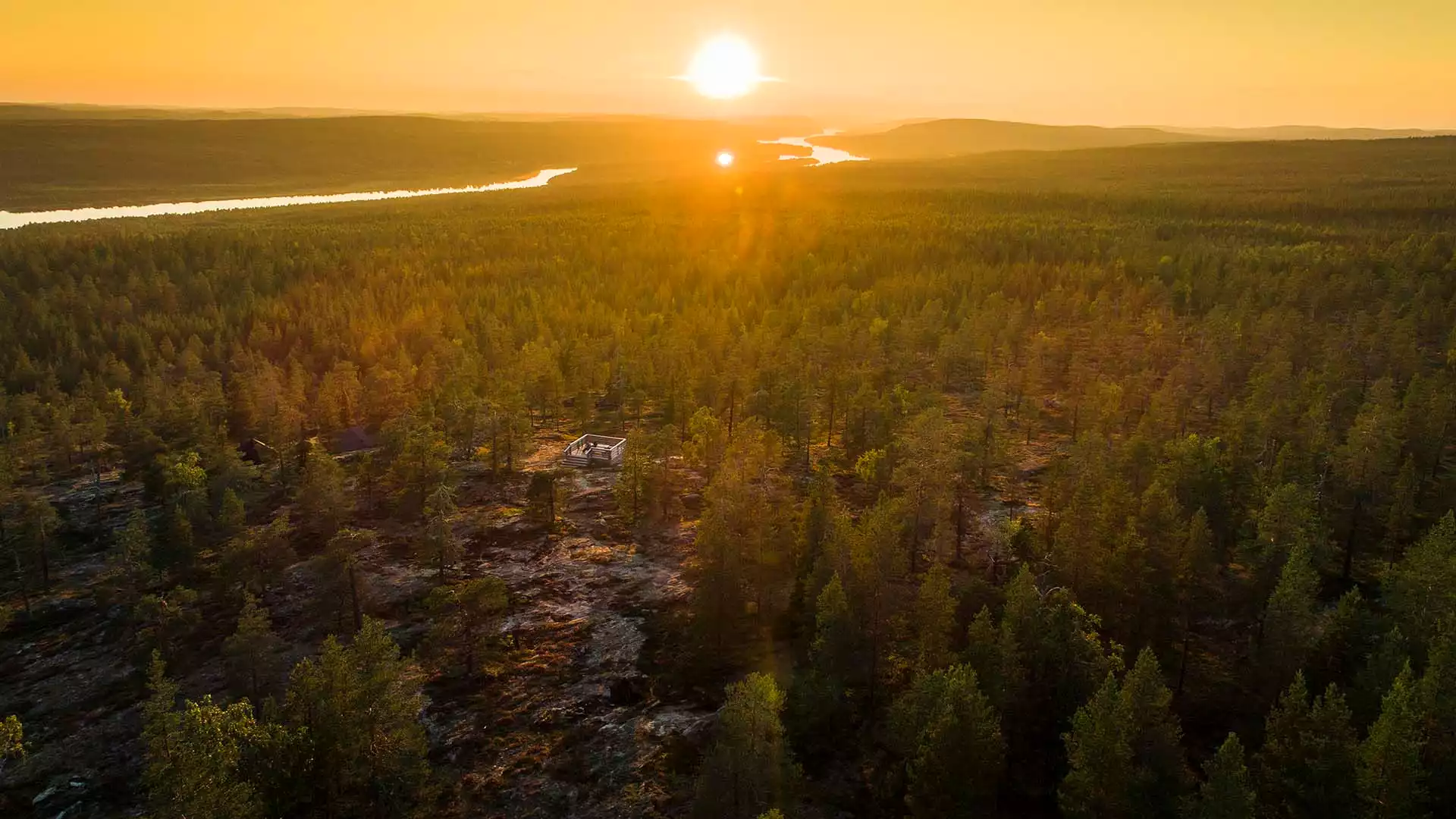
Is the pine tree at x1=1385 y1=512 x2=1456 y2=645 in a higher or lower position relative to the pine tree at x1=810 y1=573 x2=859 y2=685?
higher

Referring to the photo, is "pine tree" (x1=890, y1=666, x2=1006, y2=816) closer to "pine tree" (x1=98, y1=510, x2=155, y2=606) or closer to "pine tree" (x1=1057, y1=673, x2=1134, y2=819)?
"pine tree" (x1=1057, y1=673, x2=1134, y2=819)

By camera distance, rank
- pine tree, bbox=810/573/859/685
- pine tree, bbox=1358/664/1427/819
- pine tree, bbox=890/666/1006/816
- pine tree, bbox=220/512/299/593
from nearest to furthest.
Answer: pine tree, bbox=1358/664/1427/819
pine tree, bbox=890/666/1006/816
pine tree, bbox=810/573/859/685
pine tree, bbox=220/512/299/593

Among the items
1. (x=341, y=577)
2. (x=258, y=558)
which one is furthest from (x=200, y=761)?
(x=258, y=558)

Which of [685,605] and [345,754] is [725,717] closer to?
[345,754]

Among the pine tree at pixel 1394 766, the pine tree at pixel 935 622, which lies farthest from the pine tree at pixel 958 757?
the pine tree at pixel 1394 766

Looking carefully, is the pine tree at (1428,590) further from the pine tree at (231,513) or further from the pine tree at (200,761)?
the pine tree at (231,513)

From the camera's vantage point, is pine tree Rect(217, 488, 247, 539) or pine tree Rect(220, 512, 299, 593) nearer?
pine tree Rect(220, 512, 299, 593)

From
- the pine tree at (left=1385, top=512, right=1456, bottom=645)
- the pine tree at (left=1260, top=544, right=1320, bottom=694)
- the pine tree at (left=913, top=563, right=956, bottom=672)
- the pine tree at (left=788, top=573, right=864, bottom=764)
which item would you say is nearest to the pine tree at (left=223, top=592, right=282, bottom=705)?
the pine tree at (left=788, top=573, right=864, bottom=764)

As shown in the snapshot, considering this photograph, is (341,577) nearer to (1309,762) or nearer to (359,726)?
(359,726)
